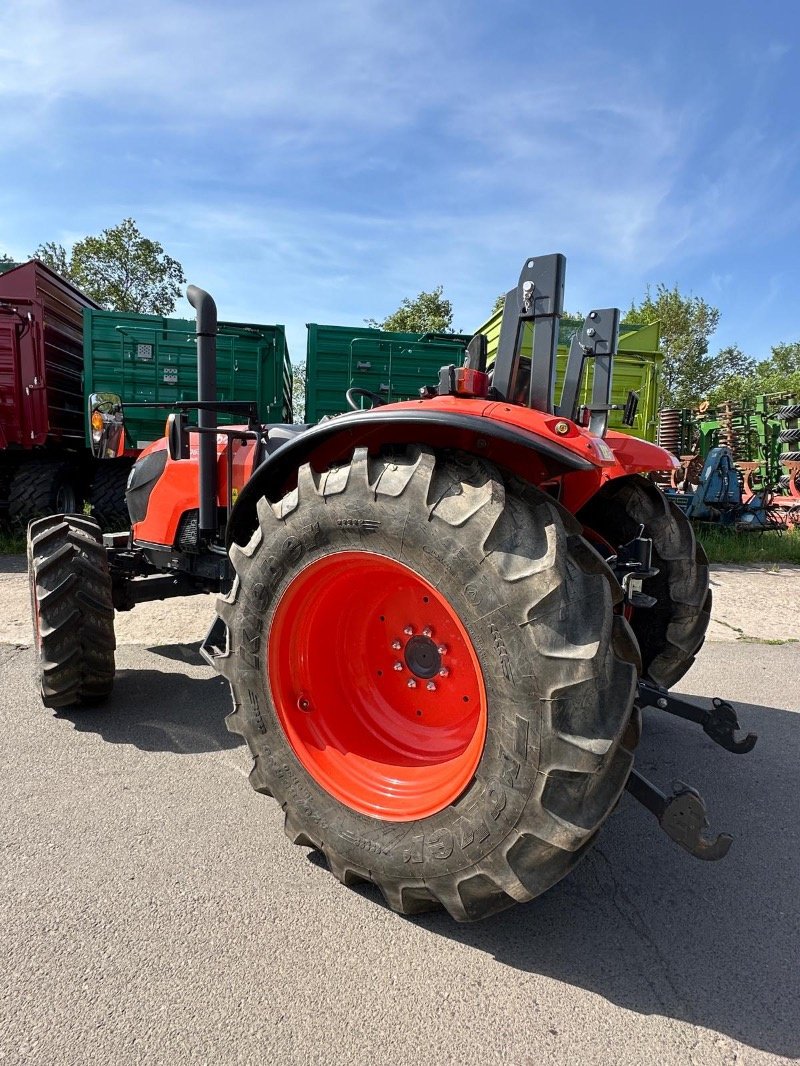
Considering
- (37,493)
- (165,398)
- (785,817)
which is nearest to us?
(785,817)

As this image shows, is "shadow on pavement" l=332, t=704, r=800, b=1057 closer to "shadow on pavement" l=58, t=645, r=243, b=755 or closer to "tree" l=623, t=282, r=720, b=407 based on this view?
"shadow on pavement" l=58, t=645, r=243, b=755

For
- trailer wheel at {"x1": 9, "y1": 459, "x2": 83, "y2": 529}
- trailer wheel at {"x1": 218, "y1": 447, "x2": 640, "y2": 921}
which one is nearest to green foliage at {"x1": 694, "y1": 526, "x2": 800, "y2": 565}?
trailer wheel at {"x1": 218, "y1": 447, "x2": 640, "y2": 921}

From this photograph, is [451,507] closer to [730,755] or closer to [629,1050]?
[629,1050]

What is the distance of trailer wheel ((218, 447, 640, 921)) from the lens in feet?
4.86

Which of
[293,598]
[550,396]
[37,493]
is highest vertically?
[550,396]

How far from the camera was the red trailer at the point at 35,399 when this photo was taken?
7555 millimetres

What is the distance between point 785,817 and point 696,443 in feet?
38.8

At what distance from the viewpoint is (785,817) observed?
2342mm

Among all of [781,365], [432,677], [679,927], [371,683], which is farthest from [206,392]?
[781,365]

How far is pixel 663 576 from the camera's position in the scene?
8.60 ft

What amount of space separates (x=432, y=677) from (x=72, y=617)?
183 cm

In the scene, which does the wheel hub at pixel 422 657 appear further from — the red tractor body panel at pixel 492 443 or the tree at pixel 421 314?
the tree at pixel 421 314

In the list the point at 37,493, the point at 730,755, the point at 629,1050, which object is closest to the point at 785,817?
the point at 730,755

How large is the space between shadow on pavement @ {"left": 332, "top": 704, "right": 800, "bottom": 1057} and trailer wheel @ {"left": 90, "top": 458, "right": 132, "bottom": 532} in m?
7.18
